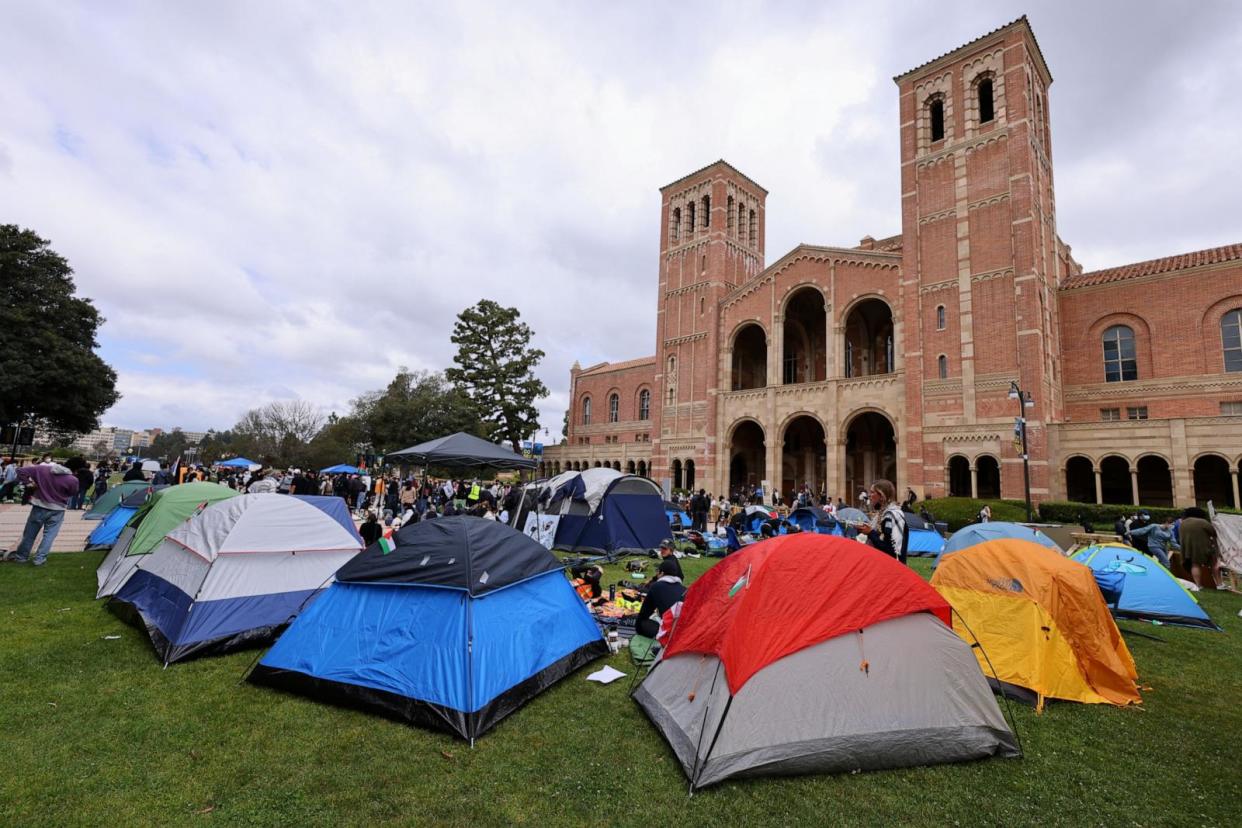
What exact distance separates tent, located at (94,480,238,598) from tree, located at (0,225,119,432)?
29.4 meters

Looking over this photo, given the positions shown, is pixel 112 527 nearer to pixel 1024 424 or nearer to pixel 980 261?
pixel 1024 424

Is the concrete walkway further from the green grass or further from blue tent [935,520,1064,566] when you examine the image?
blue tent [935,520,1064,566]

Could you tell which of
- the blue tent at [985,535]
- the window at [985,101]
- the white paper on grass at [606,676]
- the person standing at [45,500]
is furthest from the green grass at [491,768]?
the window at [985,101]

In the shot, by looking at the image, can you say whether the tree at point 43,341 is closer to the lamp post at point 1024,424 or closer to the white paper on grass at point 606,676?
the white paper on grass at point 606,676

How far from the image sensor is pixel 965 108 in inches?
908

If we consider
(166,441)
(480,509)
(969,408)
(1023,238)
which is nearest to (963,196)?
(1023,238)

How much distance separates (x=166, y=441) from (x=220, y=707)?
13233cm

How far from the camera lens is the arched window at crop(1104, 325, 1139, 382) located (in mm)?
21859

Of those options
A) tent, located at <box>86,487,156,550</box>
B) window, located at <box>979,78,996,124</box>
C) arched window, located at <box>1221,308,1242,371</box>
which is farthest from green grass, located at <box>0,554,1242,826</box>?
window, located at <box>979,78,996,124</box>

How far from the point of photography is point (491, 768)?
3521 mm

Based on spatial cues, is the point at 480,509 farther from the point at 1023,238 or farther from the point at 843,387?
the point at 1023,238

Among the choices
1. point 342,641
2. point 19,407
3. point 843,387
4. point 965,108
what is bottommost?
point 342,641

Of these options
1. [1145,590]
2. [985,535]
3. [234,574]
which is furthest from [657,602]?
[1145,590]

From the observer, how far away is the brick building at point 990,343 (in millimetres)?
19688
